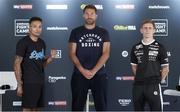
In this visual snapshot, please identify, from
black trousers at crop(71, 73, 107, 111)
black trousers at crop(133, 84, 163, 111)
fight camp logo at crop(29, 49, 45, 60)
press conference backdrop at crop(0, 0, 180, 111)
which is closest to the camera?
black trousers at crop(133, 84, 163, 111)

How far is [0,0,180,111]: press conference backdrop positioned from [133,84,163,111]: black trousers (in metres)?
1.54

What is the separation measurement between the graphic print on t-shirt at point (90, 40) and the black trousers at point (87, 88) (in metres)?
0.38

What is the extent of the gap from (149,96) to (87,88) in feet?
2.58

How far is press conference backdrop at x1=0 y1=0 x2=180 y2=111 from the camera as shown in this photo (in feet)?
18.7

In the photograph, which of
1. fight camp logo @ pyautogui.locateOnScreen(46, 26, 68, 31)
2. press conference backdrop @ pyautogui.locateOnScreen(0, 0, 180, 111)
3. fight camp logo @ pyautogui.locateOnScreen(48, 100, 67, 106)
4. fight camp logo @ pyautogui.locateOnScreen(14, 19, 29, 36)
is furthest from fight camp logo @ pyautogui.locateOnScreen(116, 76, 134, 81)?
fight camp logo @ pyautogui.locateOnScreen(14, 19, 29, 36)

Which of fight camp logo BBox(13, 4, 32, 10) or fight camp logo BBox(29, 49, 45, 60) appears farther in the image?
fight camp logo BBox(13, 4, 32, 10)

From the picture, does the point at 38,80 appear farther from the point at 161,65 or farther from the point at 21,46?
the point at 161,65

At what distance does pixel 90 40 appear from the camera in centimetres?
450

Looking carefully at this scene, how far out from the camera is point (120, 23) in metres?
5.73

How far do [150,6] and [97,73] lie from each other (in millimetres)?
1818

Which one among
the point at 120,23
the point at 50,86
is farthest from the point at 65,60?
the point at 120,23

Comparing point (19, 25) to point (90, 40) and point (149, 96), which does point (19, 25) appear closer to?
point (90, 40)

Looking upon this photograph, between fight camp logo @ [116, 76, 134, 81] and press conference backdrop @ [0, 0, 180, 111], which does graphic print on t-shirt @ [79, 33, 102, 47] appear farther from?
fight camp logo @ [116, 76, 134, 81]

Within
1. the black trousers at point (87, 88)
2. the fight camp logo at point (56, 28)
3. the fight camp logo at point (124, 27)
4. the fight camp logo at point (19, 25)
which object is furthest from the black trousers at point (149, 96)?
the fight camp logo at point (19, 25)
